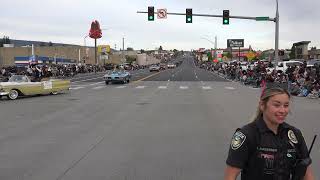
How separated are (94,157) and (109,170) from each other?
1.21 meters

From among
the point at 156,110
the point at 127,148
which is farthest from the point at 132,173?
the point at 156,110

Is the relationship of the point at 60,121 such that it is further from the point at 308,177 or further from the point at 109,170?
the point at 308,177

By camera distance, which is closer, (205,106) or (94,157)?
(94,157)

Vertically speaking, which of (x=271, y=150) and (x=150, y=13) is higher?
(x=150, y=13)

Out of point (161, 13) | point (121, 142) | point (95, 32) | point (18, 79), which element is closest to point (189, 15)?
point (161, 13)

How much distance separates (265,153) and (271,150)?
0.04m

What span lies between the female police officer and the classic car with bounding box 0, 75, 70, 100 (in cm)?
2275

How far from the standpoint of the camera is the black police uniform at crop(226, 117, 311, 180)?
129 inches

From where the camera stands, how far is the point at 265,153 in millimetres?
3297

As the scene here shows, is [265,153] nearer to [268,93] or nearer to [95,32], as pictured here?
[268,93]

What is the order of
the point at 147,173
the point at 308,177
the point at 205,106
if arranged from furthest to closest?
the point at 205,106 < the point at 147,173 < the point at 308,177

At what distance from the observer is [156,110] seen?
18.6 m

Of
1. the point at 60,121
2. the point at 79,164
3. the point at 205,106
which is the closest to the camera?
the point at 79,164

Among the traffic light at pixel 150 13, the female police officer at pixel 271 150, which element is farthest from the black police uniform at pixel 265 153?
the traffic light at pixel 150 13
